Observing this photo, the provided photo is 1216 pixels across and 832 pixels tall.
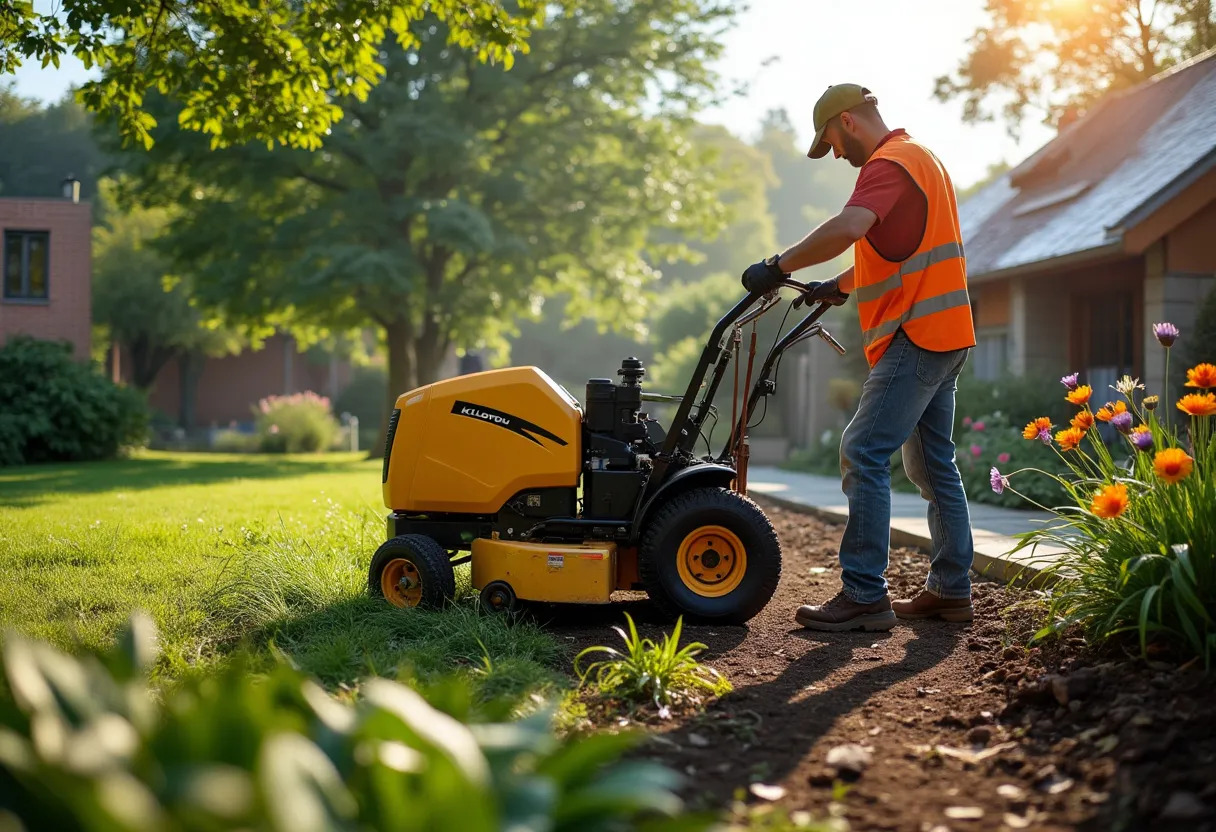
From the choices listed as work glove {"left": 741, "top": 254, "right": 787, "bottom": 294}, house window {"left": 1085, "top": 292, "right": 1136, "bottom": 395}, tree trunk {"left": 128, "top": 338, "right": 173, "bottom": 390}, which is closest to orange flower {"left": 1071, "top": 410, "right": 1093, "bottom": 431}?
work glove {"left": 741, "top": 254, "right": 787, "bottom": 294}

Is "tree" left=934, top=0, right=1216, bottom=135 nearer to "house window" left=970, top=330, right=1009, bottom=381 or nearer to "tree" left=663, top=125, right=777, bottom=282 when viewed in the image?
"house window" left=970, top=330, right=1009, bottom=381

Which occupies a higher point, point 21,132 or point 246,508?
point 21,132

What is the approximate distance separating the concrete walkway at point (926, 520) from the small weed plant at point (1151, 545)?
256 mm

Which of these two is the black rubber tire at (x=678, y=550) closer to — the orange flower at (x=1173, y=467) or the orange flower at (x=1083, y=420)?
the orange flower at (x=1083, y=420)

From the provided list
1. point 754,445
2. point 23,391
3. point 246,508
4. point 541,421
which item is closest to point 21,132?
point 23,391

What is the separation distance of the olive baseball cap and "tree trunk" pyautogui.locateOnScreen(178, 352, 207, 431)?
3382 centimetres

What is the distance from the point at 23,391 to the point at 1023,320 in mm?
14476

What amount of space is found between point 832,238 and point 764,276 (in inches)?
11.3

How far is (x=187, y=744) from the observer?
163 cm

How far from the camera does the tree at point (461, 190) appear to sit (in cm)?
1775

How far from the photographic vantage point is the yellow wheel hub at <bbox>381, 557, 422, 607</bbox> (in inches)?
184

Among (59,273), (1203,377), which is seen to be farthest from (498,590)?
(59,273)

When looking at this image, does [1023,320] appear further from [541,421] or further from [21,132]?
[21,132]

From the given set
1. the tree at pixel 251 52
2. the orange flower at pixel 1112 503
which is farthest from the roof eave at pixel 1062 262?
the orange flower at pixel 1112 503
